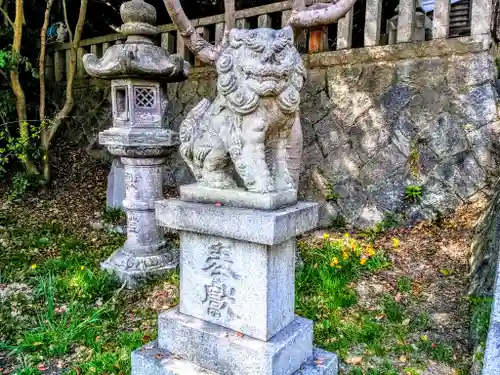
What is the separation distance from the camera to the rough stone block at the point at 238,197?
2363mm

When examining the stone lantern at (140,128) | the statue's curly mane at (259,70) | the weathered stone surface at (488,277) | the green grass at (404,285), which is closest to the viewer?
the statue's curly mane at (259,70)

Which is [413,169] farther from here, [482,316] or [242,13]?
[242,13]

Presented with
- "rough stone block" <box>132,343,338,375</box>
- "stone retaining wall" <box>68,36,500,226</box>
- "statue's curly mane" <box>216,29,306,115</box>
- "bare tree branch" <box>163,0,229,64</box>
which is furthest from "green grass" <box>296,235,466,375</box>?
"bare tree branch" <box>163,0,229,64</box>

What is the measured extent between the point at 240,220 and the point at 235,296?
53cm

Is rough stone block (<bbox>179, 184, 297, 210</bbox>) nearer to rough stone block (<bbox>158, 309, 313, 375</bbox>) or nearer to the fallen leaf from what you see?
rough stone block (<bbox>158, 309, 313, 375</bbox>)

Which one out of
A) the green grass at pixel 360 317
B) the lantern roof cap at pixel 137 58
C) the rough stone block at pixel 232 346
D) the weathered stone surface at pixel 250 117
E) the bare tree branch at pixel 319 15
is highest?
the bare tree branch at pixel 319 15

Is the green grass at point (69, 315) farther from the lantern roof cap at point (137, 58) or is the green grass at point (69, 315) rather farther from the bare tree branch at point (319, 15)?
the bare tree branch at point (319, 15)

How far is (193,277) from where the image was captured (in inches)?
107

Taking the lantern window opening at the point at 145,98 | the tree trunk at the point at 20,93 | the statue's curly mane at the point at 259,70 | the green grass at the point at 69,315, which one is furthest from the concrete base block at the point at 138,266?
the tree trunk at the point at 20,93

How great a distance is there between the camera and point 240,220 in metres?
2.34

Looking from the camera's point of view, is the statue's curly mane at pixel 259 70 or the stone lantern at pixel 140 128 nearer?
the statue's curly mane at pixel 259 70

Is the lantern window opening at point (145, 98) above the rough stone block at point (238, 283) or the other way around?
above

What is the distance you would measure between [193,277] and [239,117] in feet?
3.55

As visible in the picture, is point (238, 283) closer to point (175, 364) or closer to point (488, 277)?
point (175, 364)
